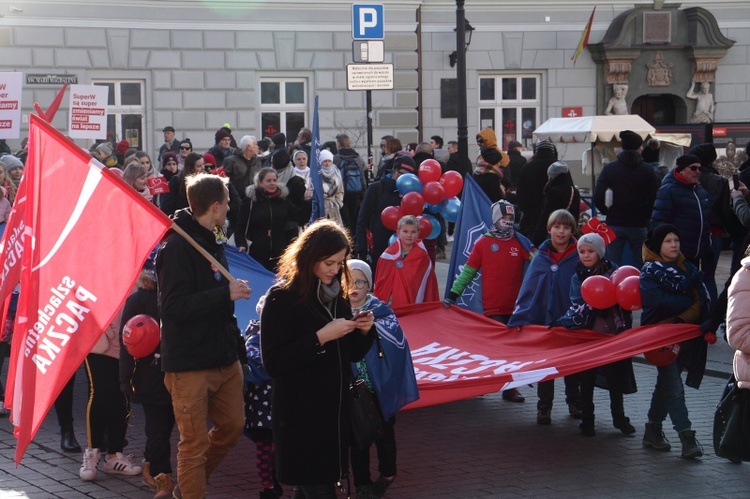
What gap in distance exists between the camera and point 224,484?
7.07m

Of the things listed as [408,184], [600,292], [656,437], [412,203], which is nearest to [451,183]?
[408,184]

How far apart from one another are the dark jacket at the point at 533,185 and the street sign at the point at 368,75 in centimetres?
452

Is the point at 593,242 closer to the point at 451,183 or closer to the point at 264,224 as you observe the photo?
the point at 451,183

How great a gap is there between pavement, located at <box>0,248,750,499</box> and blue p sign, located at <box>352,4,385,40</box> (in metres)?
9.26

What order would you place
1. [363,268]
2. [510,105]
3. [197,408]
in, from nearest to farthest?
[197,408] → [363,268] → [510,105]

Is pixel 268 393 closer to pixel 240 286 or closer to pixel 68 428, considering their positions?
pixel 240 286

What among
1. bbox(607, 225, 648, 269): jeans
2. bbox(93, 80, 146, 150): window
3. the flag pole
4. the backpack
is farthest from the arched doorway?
the flag pole

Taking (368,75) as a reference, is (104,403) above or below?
below

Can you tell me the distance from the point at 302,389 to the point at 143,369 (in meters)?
A: 1.89

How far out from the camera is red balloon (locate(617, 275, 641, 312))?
7477 mm

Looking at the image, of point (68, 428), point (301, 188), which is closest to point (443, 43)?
point (301, 188)

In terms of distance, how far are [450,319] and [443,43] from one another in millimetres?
17533

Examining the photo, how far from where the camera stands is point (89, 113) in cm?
1532

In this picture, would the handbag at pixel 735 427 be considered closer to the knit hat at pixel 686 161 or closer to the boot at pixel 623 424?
the boot at pixel 623 424
